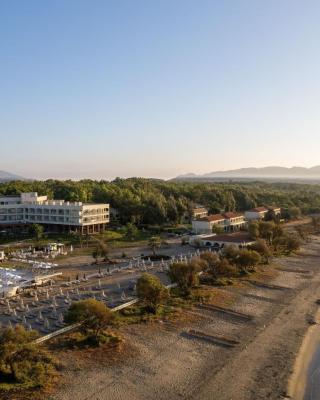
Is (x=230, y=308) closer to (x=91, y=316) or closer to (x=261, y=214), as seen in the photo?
(x=91, y=316)

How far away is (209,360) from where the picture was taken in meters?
23.3

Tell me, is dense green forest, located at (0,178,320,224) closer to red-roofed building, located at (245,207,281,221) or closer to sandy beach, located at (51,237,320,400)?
red-roofed building, located at (245,207,281,221)

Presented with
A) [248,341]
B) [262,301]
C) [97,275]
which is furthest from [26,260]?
[248,341]

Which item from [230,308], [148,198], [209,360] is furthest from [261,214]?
[209,360]

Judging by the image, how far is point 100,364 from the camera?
2216 cm

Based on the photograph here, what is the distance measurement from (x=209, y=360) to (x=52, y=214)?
166ft

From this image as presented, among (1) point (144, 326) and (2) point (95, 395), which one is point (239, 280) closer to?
(1) point (144, 326)

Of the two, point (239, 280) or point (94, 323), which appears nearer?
point (94, 323)

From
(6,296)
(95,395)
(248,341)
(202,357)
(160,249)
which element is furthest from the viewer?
(160,249)

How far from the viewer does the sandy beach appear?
19984 mm

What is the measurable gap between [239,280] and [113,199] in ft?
145

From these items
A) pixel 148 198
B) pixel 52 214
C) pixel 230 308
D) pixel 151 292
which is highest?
pixel 148 198

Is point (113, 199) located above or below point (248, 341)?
above

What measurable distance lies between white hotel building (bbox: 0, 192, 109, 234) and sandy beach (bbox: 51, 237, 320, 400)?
38.6m
